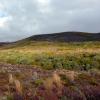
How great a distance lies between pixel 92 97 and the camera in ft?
49.1

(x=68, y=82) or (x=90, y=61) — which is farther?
(x=90, y=61)

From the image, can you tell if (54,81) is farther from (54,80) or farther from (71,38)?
(71,38)

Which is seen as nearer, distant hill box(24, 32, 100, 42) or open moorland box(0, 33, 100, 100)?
open moorland box(0, 33, 100, 100)

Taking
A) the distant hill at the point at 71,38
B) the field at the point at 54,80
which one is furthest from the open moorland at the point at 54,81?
the distant hill at the point at 71,38

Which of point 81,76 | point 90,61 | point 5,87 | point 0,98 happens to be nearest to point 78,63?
point 90,61

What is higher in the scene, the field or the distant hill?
the field

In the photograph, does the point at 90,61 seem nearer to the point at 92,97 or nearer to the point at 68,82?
the point at 68,82

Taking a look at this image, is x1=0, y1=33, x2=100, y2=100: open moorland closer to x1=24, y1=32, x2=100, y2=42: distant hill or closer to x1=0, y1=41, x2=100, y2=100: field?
x1=0, y1=41, x2=100, y2=100: field

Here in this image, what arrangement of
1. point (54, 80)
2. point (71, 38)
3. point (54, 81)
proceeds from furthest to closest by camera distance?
point (71, 38)
point (54, 80)
point (54, 81)

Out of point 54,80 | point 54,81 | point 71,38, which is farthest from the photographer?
point 71,38

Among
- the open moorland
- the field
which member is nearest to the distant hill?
the field

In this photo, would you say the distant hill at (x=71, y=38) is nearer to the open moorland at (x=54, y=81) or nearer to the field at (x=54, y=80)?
the field at (x=54, y=80)

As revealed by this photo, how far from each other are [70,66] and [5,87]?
28.8 meters

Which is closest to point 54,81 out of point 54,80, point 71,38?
point 54,80
